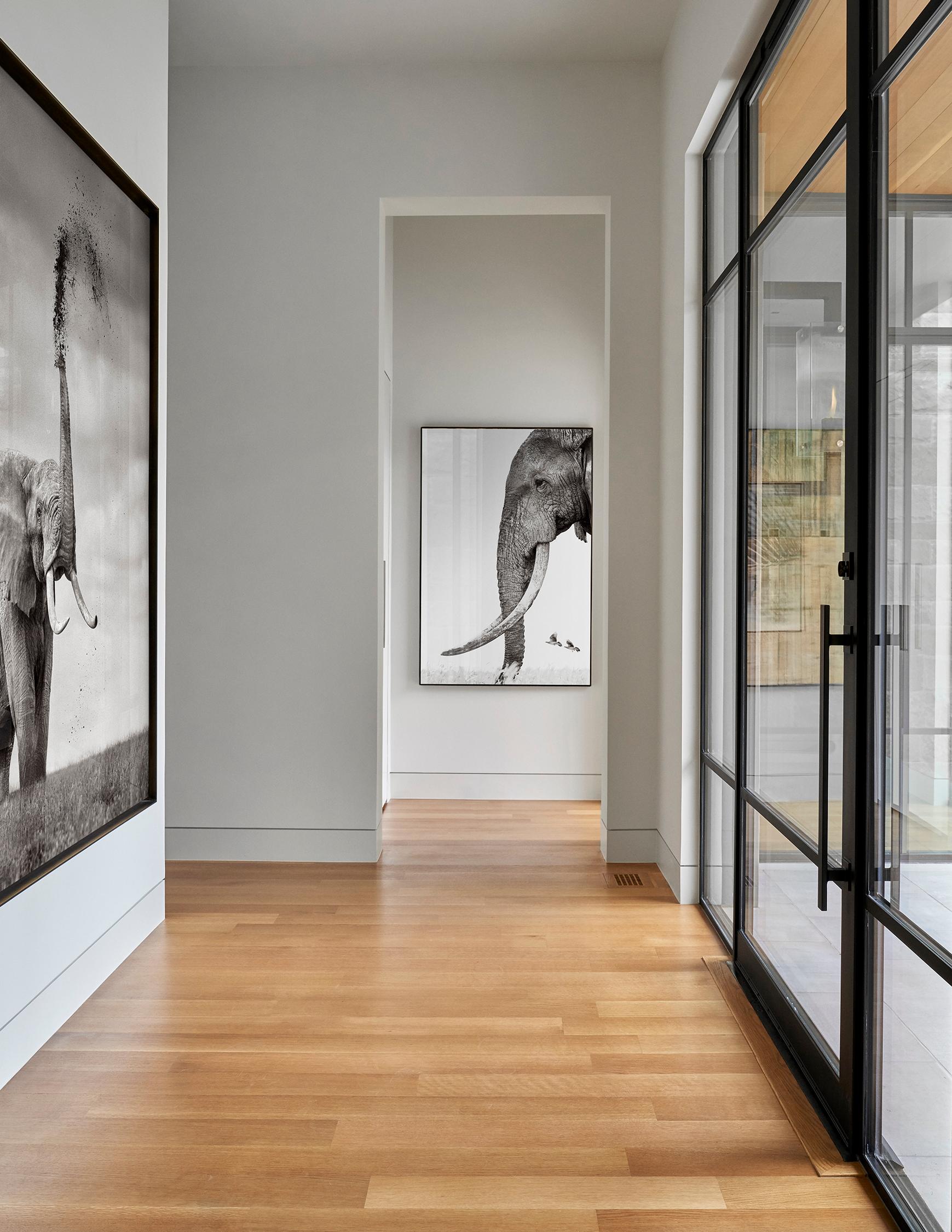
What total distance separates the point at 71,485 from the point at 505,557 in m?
2.75

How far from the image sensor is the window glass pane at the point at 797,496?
194 centimetres

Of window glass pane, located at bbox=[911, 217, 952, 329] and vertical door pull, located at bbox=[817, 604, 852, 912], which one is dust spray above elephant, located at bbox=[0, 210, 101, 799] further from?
window glass pane, located at bbox=[911, 217, 952, 329]

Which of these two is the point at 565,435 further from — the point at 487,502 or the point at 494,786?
the point at 494,786

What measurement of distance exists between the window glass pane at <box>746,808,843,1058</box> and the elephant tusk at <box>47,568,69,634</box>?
192cm

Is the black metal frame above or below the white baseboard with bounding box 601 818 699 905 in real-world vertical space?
above

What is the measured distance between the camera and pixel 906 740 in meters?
1.61

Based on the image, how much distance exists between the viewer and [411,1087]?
204 cm

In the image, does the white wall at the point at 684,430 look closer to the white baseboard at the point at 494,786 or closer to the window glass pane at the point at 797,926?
the window glass pane at the point at 797,926

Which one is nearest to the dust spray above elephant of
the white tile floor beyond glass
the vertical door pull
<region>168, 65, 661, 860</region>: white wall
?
<region>168, 65, 661, 860</region>: white wall

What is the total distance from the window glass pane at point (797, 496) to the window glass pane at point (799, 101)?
0.12 metres

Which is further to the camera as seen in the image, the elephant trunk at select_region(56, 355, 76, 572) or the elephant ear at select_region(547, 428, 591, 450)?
the elephant ear at select_region(547, 428, 591, 450)

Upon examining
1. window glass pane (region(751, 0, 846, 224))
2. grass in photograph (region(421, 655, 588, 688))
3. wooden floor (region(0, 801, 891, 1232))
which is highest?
window glass pane (region(751, 0, 846, 224))

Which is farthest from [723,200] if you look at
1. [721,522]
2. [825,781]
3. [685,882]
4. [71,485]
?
[685,882]

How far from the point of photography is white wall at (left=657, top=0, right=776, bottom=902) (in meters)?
3.15
